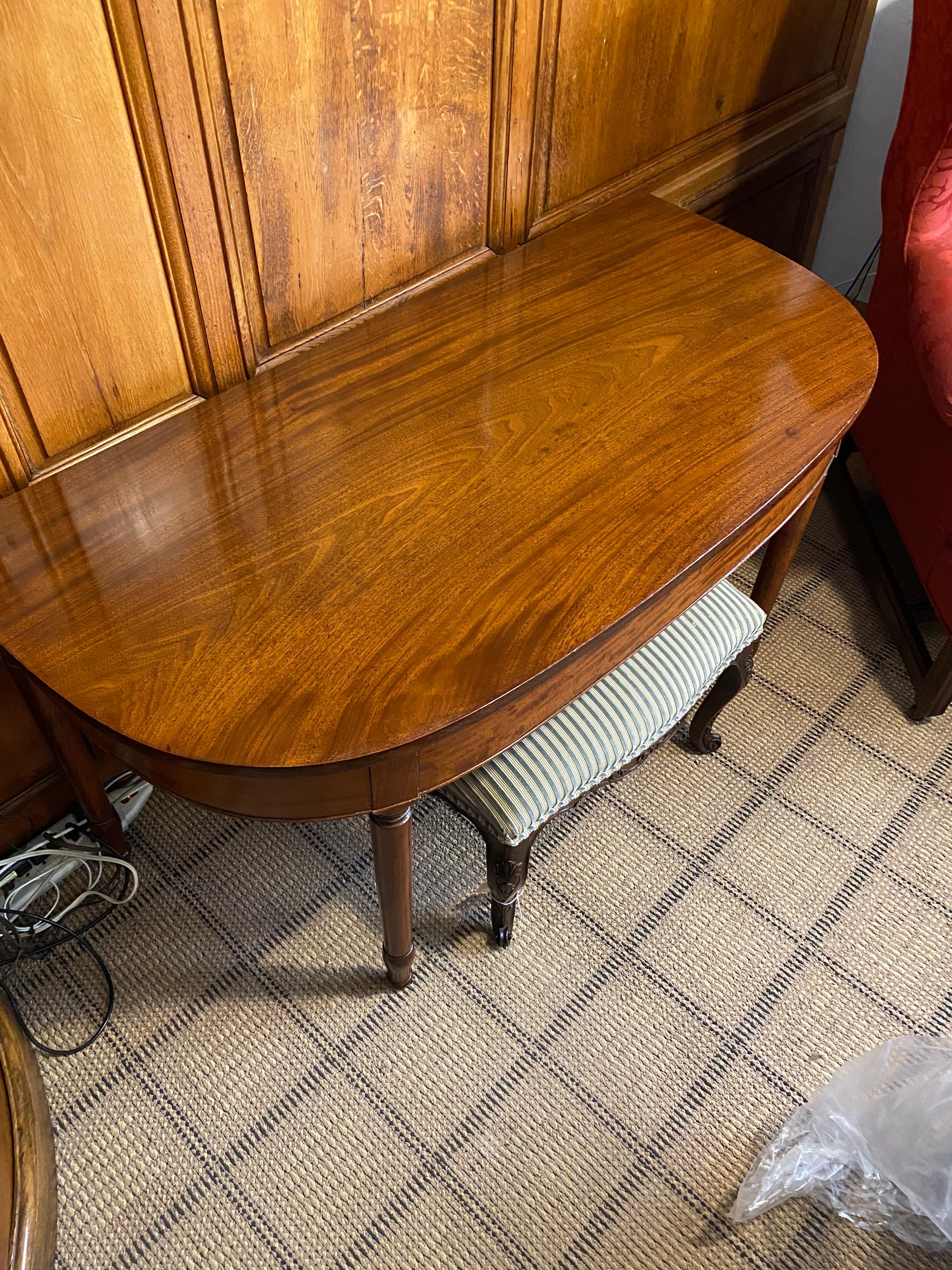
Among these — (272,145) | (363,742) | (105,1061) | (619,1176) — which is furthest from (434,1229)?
(272,145)

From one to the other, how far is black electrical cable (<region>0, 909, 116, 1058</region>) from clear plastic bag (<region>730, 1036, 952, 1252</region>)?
0.83 meters

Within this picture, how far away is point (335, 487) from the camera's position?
3.51 feet

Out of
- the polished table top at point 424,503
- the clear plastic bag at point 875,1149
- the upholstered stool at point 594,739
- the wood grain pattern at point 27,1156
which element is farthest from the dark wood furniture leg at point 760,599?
the wood grain pattern at point 27,1156

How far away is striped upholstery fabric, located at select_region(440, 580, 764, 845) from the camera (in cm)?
116

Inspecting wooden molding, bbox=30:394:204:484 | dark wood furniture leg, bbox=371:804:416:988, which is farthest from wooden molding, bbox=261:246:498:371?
dark wood furniture leg, bbox=371:804:416:988

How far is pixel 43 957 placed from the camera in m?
1.38

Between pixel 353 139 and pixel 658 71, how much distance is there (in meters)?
0.62

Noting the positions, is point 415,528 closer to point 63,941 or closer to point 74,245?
point 74,245

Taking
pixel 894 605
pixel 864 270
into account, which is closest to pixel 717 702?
pixel 894 605

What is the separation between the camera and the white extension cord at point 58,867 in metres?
1.40

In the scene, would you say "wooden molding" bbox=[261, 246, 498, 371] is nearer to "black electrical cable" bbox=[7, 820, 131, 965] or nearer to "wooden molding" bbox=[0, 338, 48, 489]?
"wooden molding" bbox=[0, 338, 48, 489]

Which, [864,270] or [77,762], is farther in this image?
[864,270]

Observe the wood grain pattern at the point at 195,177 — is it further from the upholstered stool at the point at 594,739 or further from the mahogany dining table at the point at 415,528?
the upholstered stool at the point at 594,739

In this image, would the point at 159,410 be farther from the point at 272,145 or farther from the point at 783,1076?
the point at 783,1076
